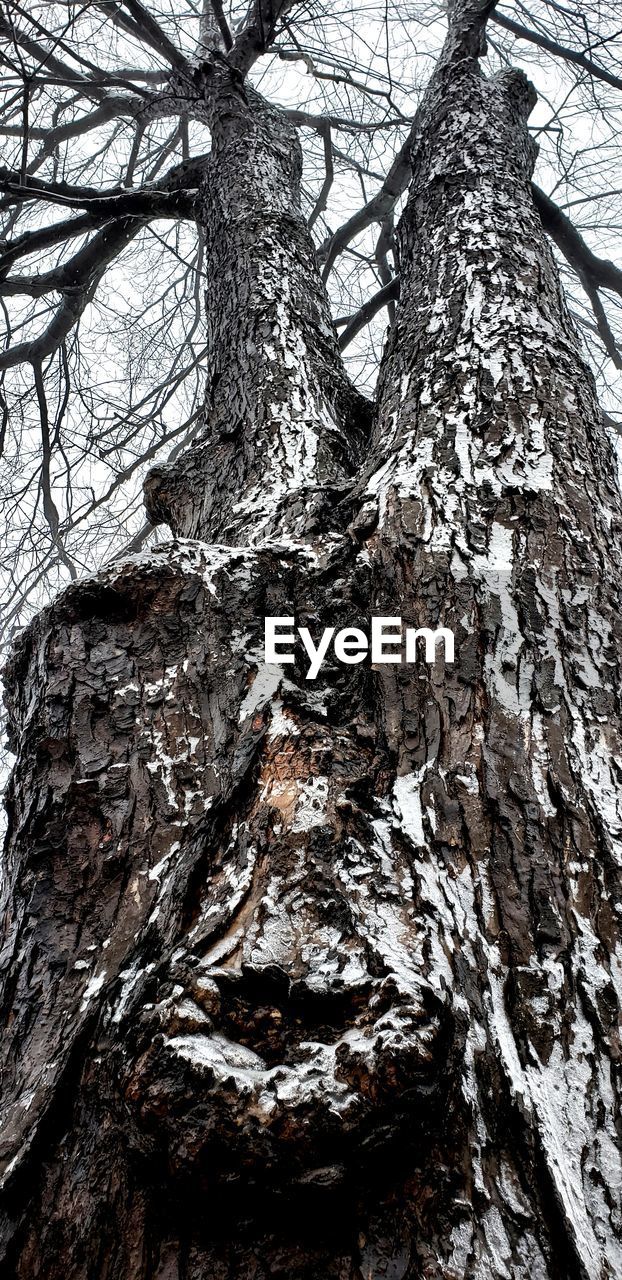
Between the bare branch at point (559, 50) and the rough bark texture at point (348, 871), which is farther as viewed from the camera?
the bare branch at point (559, 50)

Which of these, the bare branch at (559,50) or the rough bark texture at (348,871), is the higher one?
the bare branch at (559,50)

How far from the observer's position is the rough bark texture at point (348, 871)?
76cm

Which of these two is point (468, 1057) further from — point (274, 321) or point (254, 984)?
point (274, 321)

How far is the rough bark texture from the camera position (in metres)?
0.76

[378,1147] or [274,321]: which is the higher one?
[274,321]

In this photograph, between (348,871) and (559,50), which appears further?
(559,50)

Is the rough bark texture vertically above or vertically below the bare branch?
below

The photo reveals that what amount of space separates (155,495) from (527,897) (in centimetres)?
131

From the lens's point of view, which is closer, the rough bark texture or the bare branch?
the rough bark texture

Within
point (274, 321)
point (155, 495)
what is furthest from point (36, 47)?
point (155, 495)

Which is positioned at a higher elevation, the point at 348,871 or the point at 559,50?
the point at 559,50

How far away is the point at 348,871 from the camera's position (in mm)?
957

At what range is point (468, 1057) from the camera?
0.82m

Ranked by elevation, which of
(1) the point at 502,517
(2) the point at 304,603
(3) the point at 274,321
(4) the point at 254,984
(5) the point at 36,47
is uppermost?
(5) the point at 36,47
